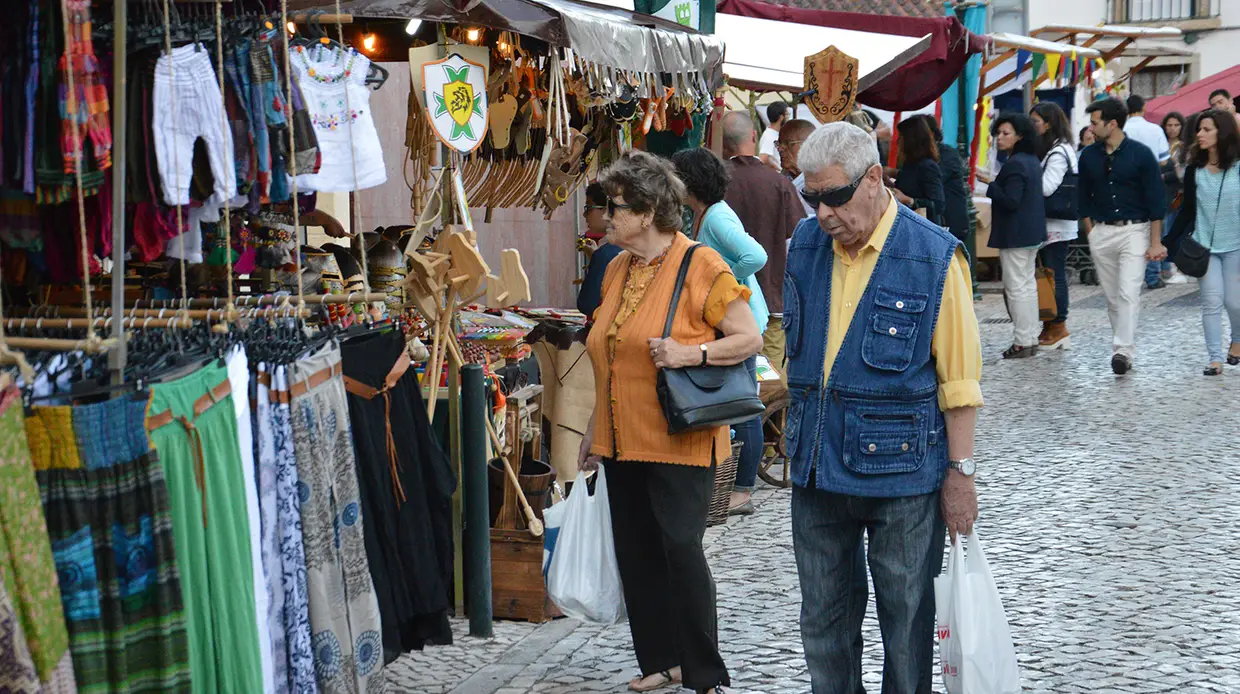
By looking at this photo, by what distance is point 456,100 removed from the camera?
19.7 ft

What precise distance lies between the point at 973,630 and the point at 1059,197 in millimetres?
9520

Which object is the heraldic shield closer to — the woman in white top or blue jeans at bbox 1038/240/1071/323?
the woman in white top

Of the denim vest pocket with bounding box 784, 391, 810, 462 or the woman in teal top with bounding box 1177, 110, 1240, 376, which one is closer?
the denim vest pocket with bounding box 784, 391, 810, 462

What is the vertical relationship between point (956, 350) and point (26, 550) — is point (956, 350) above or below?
above

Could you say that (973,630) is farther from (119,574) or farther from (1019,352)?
(1019,352)

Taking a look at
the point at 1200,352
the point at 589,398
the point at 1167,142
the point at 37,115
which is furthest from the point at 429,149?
the point at 1167,142

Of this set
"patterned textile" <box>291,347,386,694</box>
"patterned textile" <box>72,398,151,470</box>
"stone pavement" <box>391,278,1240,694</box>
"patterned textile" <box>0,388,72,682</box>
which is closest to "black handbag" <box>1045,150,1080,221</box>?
"stone pavement" <box>391,278,1240,694</box>

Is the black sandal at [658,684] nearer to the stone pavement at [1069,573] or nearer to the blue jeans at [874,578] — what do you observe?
the stone pavement at [1069,573]

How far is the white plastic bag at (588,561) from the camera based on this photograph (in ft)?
17.3

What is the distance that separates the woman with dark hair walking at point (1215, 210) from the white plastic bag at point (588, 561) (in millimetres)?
7478

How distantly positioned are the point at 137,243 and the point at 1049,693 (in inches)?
130

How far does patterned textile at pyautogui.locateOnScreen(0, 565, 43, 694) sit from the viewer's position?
2.74 m

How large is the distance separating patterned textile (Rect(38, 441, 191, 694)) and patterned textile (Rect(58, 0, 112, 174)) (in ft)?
3.05

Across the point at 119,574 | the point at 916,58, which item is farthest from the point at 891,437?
the point at 916,58
